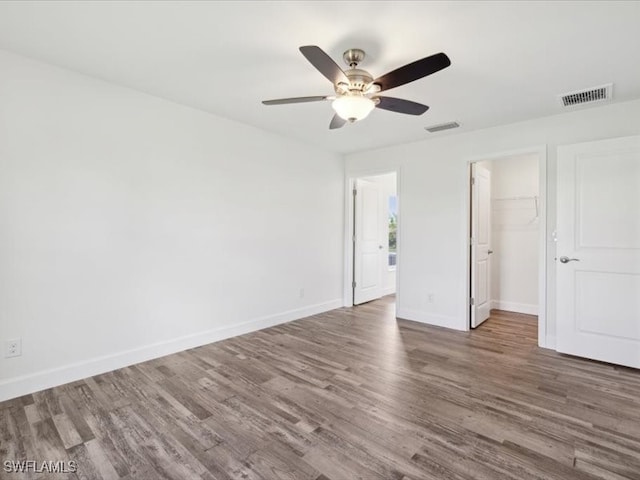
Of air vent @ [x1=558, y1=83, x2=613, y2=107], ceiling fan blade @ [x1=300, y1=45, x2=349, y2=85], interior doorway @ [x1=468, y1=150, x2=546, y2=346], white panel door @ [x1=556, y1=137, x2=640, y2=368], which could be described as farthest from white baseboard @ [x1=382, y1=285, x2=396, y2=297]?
ceiling fan blade @ [x1=300, y1=45, x2=349, y2=85]

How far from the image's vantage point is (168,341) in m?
3.21

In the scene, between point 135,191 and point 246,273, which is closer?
point 135,191

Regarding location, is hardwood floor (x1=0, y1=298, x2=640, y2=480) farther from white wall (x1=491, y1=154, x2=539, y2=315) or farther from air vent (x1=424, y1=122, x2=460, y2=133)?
air vent (x1=424, y1=122, x2=460, y2=133)

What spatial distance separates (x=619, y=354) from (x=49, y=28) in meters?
5.14

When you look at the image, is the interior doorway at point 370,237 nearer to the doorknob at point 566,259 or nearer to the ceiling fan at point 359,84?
the doorknob at point 566,259

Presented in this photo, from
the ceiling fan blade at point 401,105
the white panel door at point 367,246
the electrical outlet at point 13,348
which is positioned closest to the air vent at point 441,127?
the ceiling fan blade at point 401,105

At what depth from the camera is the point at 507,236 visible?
16.9 feet

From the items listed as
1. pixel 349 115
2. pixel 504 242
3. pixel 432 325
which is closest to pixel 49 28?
pixel 349 115

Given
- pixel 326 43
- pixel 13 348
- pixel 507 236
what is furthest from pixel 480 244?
pixel 13 348

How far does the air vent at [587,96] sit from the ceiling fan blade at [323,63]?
225 centimetres

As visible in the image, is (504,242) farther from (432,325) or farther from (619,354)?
(619,354)

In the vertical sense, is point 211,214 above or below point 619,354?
above

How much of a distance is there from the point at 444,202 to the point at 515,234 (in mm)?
1696

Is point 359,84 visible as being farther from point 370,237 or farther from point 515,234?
point 515,234
